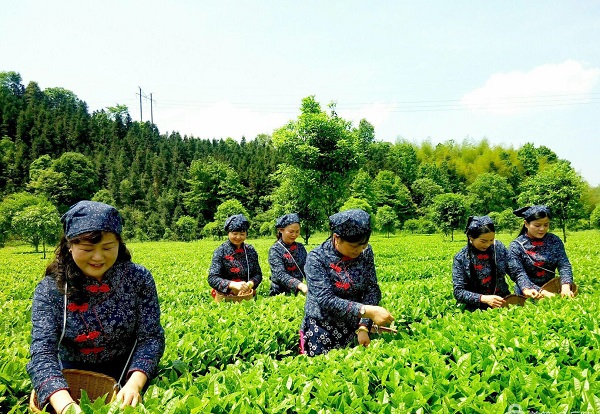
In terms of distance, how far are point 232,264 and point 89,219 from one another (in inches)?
128

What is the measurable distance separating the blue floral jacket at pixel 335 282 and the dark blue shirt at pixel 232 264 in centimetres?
219

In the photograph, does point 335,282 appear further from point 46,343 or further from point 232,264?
point 232,264

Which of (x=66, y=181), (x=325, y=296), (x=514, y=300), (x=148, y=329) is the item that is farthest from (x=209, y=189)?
(x=148, y=329)

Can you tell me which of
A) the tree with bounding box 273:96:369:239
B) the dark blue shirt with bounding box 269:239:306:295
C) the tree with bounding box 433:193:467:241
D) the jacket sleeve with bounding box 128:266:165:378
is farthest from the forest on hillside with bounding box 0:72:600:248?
the jacket sleeve with bounding box 128:266:165:378

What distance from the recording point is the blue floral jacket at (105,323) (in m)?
2.10

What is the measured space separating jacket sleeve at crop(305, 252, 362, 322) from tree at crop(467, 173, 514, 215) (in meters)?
54.3

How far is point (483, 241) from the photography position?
4.11 metres

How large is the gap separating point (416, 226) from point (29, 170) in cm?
5636

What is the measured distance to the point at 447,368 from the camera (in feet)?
7.79

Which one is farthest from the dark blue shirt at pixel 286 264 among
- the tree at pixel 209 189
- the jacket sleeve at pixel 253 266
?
the tree at pixel 209 189

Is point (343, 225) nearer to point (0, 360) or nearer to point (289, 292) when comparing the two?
point (0, 360)

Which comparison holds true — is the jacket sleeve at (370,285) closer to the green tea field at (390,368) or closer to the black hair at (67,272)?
the green tea field at (390,368)

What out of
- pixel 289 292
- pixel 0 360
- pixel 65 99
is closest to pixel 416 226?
pixel 289 292

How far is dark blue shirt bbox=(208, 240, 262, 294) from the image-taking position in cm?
514
